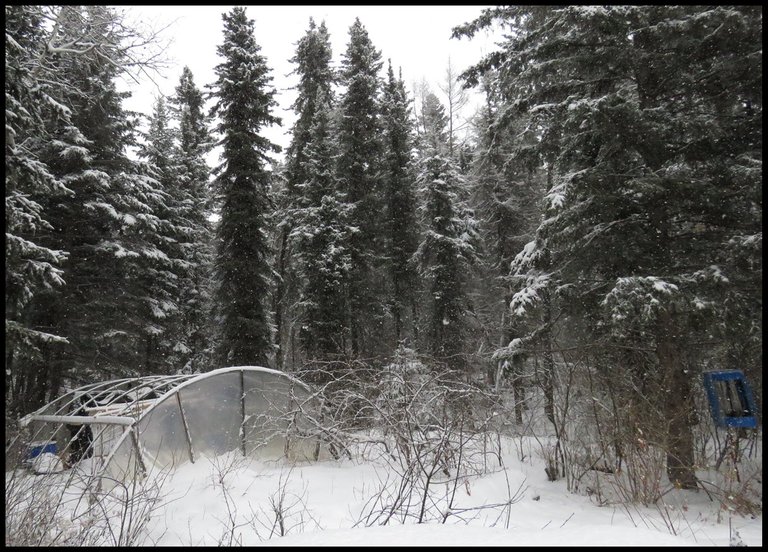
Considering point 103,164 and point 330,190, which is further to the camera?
point 330,190

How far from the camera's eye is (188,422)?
925 cm

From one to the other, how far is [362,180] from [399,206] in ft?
7.38

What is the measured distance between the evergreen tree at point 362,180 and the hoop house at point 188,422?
997 centimetres

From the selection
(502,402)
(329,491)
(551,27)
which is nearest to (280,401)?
(329,491)

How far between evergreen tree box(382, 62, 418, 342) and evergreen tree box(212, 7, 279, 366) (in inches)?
230

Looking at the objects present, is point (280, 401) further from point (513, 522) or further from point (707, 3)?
point (707, 3)

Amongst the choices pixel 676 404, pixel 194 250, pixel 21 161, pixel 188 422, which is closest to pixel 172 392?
pixel 188 422

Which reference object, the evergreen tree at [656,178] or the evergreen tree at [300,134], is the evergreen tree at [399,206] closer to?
the evergreen tree at [300,134]

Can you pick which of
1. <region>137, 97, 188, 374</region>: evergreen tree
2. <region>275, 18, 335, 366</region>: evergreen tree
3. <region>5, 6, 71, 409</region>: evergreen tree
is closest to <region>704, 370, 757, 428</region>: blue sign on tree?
<region>5, 6, 71, 409</region>: evergreen tree

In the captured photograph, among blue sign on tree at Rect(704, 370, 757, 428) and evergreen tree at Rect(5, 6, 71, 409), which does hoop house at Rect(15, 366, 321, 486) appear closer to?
evergreen tree at Rect(5, 6, 71, 409)

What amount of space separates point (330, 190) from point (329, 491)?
15.7 metres

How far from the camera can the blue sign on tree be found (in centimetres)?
667

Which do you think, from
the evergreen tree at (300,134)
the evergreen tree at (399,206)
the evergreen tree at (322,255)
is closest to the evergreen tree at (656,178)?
the evergreen tree at (322,255)

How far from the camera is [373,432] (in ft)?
29.9
